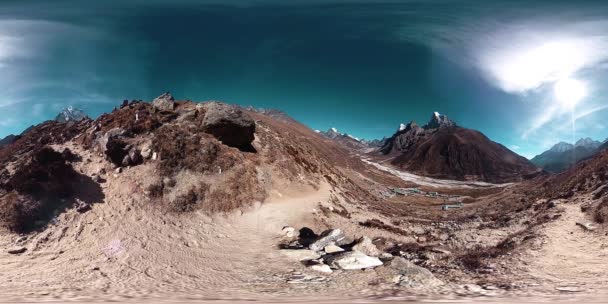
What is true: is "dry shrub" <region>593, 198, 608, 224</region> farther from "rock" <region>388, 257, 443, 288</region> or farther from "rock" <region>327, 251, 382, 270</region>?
"rock" <region>327, 251, 382, 270</region>

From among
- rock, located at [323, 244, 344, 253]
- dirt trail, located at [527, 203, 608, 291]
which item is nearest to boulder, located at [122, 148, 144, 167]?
rock, located at [323, 244, 344, 253]

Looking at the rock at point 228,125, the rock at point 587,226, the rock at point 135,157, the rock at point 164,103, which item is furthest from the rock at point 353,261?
the rock at point 164,103

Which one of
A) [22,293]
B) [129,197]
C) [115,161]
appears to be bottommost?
[22,293]

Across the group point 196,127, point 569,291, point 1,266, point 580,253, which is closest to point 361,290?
point 569,291

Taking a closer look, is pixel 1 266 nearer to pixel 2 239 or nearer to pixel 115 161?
pixel 2 239

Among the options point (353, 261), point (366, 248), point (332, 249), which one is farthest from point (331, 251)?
point (353, 261)

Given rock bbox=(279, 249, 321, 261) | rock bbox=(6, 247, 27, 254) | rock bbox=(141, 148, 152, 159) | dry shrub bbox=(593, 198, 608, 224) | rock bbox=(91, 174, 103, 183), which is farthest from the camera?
rock bbox=(141, 148, 152, 159)
